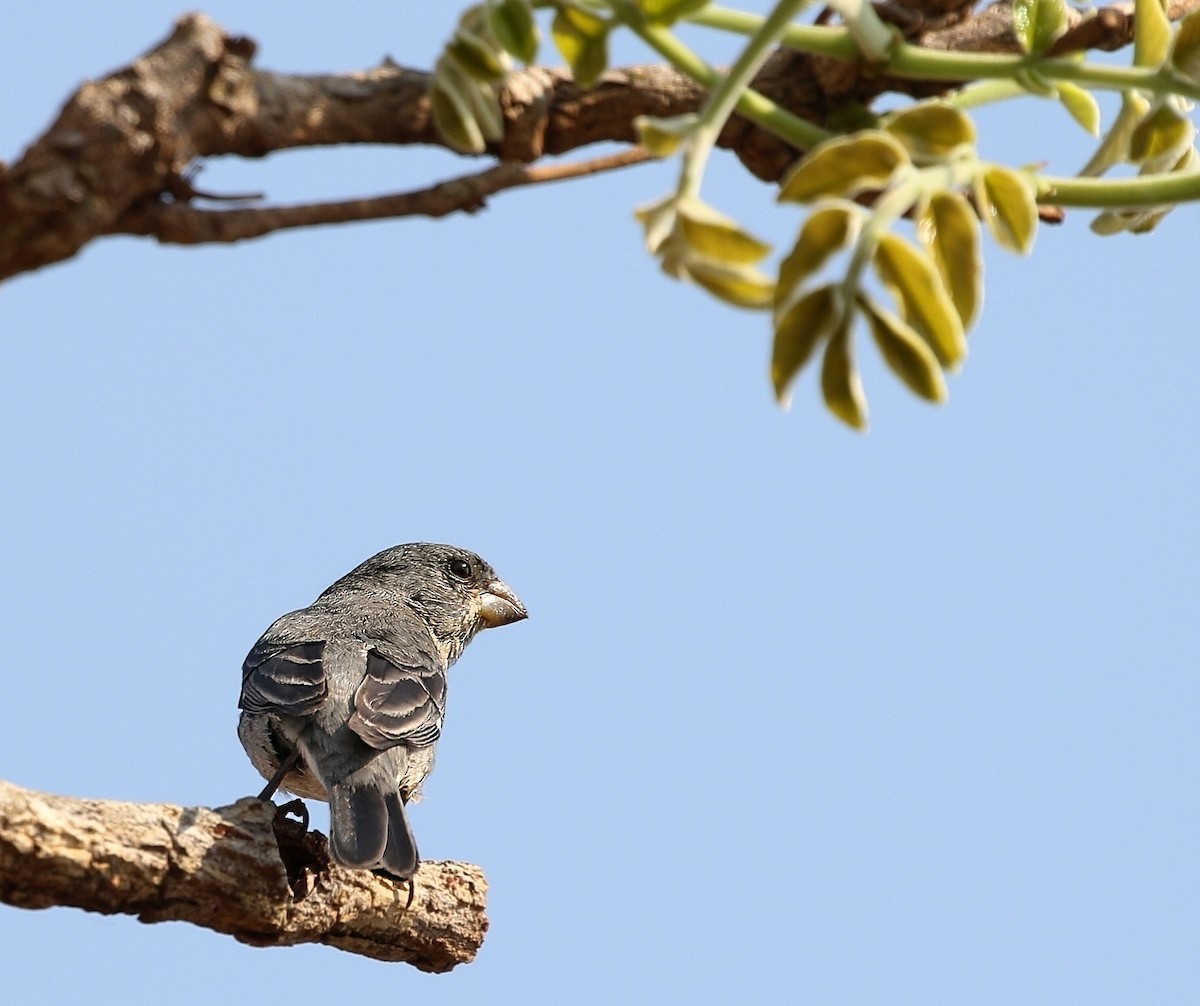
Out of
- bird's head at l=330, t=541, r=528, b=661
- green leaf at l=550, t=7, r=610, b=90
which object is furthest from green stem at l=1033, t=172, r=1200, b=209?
Answer: bird's head at l=330, t=541, r=528, b=661

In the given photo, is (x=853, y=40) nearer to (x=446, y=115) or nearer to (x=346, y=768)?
(x=446, y=115)

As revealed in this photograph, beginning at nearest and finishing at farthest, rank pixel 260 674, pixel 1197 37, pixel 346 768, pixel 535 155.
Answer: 1. pixel 1197 37
2. pixel 535 155
3. pixel 346 768
4. pixel 260 674

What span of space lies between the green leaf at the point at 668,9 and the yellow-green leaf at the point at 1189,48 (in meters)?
0.76

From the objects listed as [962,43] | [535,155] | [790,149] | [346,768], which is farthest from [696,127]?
[346,768]

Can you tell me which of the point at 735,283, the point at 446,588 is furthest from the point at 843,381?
the point at 446,588

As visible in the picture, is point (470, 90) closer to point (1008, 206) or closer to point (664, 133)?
point (664, 133)

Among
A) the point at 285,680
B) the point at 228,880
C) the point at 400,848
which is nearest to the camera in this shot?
the point at 228,880

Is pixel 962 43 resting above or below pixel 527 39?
above

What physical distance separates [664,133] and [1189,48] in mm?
893

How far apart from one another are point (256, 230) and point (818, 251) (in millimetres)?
747

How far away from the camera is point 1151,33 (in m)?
2.37

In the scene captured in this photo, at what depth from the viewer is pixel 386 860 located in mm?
4500

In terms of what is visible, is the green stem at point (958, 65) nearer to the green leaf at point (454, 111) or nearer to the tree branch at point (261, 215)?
the green leaf at point (454, 111)

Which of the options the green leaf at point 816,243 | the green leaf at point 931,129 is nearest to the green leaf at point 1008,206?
the green leaf at point 931,129
